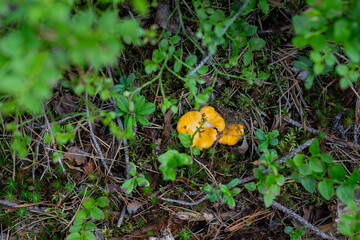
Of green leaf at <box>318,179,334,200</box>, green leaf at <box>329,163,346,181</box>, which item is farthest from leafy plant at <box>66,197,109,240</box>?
green leaf at <box>329,163,346,181</box>

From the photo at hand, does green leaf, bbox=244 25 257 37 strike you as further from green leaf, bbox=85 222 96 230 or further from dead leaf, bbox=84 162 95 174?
green leaf, bbox=85 222 96 230

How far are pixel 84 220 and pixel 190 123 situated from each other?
5.81 feet

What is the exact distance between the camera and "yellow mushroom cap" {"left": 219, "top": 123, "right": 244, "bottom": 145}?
358 centimetres

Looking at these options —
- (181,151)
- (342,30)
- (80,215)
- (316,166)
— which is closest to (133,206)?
(80,215)

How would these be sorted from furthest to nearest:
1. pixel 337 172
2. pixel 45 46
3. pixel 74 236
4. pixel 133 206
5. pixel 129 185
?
pixel 133 206 → pixel 129 185 → pixel 74 236 → pixel 337 172 → pixel 45 46

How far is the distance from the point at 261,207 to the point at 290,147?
91 centimetres

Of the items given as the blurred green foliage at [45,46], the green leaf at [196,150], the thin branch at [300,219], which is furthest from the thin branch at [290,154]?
the blurred green foliage at [45,46]

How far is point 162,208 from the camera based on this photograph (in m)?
3.53

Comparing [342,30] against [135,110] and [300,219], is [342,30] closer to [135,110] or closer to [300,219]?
[135,110]

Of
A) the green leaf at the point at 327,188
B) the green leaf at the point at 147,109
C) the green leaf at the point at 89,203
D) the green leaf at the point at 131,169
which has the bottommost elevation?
the green leaf at the point at 89,203

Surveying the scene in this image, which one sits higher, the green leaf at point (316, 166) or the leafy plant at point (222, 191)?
the green leaf at point (316, 166)

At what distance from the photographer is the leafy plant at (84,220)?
3202mm

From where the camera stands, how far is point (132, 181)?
3.33m

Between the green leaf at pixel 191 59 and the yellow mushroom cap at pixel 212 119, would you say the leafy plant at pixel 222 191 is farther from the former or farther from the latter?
the green leaf at pixel 191 59
